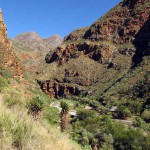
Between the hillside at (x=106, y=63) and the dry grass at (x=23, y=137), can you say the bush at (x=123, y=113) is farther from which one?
the dry grass at (x=23, y=137)

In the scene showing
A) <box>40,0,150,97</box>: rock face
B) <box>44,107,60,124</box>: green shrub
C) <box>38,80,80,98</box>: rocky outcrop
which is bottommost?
<box>44,107,60,124</box>: green shrub

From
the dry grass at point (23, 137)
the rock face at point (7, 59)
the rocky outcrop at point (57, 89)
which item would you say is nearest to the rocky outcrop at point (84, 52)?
the rocky outcrop at point (57, 89)

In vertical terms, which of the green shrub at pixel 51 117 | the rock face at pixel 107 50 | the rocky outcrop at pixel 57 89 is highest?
the rock face at pixel 107 50

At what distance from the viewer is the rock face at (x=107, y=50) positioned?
116438 millimetres

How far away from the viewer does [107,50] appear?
127125 millimetres

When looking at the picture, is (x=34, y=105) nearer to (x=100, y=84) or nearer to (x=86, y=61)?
(x=100, y=84)

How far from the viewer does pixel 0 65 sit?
194 feet

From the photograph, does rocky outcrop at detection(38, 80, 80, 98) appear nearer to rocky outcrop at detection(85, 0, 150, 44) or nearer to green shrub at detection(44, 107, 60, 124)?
rocky outcrop at detection(85, 0, 150, 44)

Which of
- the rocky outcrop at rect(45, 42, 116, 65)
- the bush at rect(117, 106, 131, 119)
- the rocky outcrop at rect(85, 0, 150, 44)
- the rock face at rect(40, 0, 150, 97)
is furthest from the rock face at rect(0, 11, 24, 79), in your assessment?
the rocky outcrop at rect(85, 0, 150, 44)

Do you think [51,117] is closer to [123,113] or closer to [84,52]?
[123,113]

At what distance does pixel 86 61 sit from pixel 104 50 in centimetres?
902

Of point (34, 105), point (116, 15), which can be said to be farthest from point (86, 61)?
point (34, 105)

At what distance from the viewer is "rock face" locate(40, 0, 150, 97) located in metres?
116

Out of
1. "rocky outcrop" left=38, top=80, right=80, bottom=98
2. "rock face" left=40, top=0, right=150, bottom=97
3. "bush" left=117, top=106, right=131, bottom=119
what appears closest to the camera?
"bush" left=117, top=106, right=131, bottom=119
